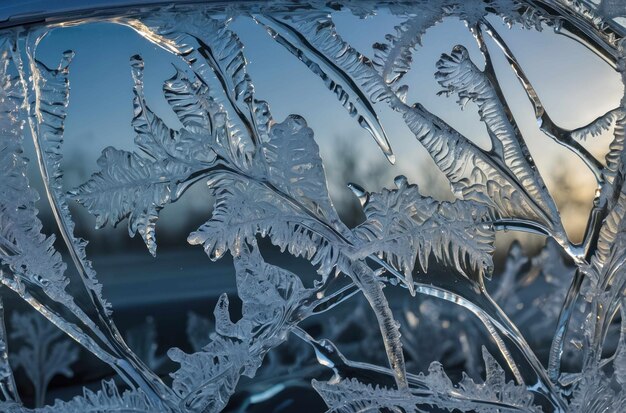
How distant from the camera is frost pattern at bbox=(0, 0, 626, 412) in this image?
0.94 meters

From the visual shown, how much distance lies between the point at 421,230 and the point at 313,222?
11cm

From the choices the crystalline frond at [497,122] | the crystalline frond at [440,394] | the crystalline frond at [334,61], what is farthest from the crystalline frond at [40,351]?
the crystalline frond at [497,122]

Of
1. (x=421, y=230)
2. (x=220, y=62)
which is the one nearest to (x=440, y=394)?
(x=421, y=230)

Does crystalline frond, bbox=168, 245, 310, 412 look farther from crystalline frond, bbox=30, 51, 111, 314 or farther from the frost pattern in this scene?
crystalline frond, bbox=30, 51, 111, 314

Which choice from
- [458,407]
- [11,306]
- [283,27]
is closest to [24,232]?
[11,306]

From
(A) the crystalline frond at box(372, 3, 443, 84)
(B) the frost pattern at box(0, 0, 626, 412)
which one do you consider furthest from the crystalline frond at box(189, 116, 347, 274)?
Answer: (A) the crystalline frond at box(372, 3, 443, 84)

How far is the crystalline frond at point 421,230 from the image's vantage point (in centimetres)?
93

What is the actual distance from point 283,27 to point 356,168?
0.55 feet

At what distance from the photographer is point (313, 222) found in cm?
95

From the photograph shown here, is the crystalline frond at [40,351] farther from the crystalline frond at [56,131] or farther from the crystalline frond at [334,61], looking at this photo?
the crystalline frond at [334,61]

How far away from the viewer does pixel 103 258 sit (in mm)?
950

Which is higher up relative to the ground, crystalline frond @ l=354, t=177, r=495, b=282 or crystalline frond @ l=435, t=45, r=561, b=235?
crystalline frond @ l=435, t=45, r=561, b=235

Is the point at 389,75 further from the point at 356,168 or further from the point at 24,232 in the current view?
the point at 24,232

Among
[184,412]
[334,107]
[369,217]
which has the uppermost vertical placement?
[334,107]
